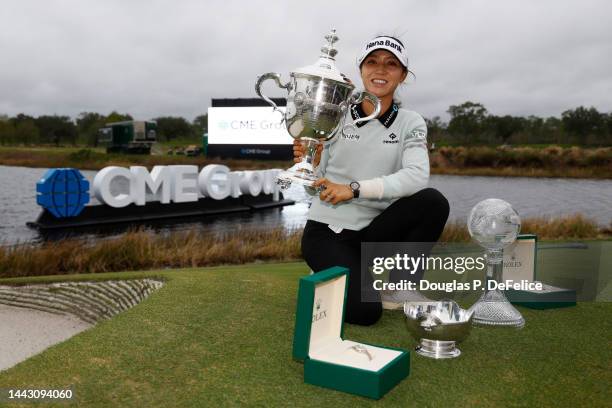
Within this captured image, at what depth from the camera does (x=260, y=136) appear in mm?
33000

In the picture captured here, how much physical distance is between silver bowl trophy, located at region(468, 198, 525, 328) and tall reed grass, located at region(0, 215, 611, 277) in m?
4.81

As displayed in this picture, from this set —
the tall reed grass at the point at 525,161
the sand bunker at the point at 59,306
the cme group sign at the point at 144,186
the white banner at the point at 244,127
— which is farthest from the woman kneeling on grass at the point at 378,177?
Result: the tall reed grass at the point at 525,161

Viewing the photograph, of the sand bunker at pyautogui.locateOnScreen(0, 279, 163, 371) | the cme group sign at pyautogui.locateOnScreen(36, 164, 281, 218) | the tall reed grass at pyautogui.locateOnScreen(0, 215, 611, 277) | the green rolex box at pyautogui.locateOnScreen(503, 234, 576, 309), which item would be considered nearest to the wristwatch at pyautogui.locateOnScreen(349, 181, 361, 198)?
the green rolex box at pyautogui.locateOnScreen(503, 234, 576, 309)

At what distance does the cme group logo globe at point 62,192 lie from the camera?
11156 millimetres

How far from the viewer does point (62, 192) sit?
11.5m

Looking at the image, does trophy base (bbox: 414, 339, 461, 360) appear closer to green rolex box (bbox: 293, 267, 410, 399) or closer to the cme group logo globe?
green rolex box (bbox: 293, 267, 410, 399)

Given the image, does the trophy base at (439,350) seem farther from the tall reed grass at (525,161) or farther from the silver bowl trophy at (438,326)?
the tall reed grass at (525,161)

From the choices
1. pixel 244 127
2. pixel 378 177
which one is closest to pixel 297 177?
pixel 378 177

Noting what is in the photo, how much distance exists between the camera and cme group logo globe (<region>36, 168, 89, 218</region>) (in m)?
11.2

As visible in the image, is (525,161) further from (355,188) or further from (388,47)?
(355,188)

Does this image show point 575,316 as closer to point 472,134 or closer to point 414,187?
point 414,187

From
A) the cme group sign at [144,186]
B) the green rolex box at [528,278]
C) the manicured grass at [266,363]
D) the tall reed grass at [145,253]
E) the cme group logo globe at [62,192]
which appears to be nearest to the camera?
the manicured grass at [266,363]

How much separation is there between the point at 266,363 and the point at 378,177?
102 cm

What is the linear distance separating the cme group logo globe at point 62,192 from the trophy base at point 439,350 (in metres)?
10.3
